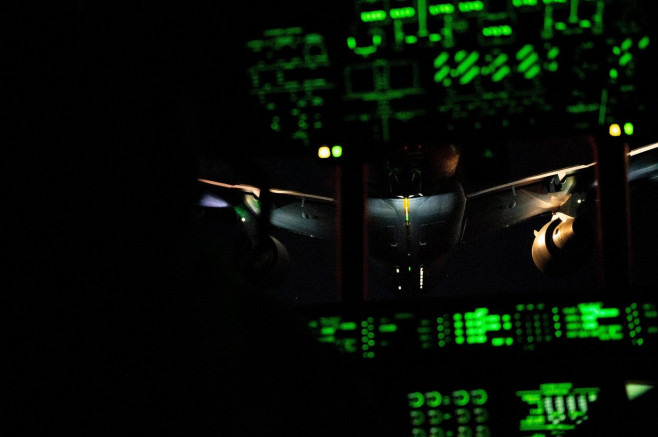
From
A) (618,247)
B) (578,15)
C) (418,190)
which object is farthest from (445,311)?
(418,190)

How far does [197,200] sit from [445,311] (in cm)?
43

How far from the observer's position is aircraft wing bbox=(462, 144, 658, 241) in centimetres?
241

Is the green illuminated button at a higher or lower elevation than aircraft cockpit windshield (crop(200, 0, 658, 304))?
lower

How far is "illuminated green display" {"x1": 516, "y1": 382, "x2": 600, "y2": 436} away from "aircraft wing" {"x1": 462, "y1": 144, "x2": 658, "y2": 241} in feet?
4.87

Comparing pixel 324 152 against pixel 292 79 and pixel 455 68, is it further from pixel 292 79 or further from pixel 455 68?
pixel 455 68

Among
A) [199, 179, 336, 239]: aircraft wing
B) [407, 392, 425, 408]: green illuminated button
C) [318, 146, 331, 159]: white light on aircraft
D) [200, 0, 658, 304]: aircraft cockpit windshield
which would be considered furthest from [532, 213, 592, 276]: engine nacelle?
[407, 392, 425, 408]: green illuminated button

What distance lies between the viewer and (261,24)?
3.97 ft

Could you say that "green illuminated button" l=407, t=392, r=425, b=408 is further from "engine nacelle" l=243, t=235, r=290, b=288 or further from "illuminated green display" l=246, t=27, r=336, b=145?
"engine nacelle" l=243, t=235, r=290, b=288

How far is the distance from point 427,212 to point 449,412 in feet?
5.33

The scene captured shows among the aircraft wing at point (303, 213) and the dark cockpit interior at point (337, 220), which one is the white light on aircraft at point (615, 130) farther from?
the aircraft wing at point (303, 213)

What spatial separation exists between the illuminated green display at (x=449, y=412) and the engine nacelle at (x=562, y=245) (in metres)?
1.33

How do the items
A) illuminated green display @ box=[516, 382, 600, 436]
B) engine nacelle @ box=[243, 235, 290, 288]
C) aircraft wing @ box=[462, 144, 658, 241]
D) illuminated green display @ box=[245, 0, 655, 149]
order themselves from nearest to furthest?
Answer: 1. illuminated green display @ box=[516, 382, 600, 436]
2. illuminated green display @ box=[245, 0, 655, 149]
3. engine nacelle @ box=[243, 235, 290, 288]
4. aircraft wing @ box=[462, 144, 658, 241]

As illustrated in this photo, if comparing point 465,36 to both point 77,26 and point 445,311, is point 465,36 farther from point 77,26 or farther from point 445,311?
point 77,26

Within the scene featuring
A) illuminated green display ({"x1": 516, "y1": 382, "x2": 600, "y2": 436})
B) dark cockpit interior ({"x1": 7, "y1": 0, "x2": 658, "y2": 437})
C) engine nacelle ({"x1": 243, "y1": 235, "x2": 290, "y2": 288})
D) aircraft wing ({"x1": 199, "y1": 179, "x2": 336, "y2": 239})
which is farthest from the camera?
aircraft wing ({"x1": 199, "y1": 179, "x2": 336, "y2": 239})
